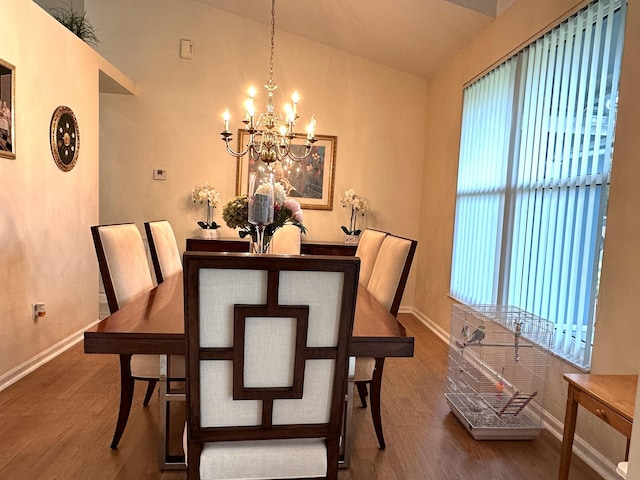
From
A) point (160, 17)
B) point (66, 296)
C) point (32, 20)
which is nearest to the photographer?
point (32, 20)

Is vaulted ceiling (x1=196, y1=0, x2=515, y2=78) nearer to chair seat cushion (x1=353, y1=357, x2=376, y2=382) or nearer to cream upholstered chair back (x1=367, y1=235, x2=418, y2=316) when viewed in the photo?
cream upholstered chair back (x1=367, y1=235, x2=418, y2=316)

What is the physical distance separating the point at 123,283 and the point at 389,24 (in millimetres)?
3217

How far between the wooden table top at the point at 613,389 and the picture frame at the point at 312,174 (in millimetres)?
3399

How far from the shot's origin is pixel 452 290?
3.91 metres

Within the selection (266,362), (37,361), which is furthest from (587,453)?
(37,361)

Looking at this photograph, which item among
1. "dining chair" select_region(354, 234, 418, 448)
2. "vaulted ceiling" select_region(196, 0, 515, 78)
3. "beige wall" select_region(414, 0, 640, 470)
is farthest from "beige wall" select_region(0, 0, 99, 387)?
"beige wall" select_region(414, 0, 640, 470)

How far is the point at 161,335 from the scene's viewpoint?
137 centimetres

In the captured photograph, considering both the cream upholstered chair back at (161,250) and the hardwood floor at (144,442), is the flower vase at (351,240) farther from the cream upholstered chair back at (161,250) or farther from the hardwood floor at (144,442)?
the cream upholstered chair back at (161,250)

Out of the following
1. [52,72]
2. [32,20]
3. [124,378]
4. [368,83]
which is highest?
[368,83]

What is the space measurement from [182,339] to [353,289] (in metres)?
0.62

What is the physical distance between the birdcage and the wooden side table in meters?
0.60

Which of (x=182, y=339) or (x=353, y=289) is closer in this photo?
(x=353, y=289)

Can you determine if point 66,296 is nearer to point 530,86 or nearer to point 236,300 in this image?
point 236,300

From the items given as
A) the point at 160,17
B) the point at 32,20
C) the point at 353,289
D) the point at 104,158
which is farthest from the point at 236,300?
the point at 160,17
